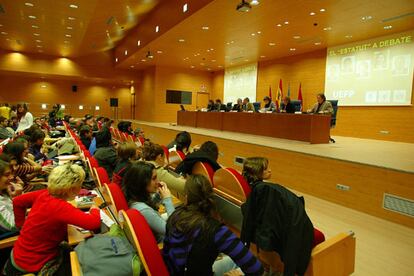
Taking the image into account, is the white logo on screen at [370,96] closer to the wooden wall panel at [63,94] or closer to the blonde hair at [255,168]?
the blonde hair at [255,168]

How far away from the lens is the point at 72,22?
10.3m

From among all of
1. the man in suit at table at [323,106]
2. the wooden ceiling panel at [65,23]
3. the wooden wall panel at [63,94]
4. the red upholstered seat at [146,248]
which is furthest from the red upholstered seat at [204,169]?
the wooden wall panel at [63,94]

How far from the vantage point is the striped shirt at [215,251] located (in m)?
1.40

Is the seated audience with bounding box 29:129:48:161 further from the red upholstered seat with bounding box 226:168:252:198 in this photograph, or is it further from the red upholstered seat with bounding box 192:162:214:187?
the red upholstered seat with bounding box 226:168:252:198

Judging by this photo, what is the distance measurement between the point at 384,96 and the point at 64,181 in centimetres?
1022

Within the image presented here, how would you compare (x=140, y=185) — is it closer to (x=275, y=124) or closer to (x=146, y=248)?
(x=146, y=248)

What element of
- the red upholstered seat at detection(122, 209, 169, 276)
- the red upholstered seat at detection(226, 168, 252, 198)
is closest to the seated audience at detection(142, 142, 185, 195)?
the red upholstered seat at detection(226, 168, 252, 198)

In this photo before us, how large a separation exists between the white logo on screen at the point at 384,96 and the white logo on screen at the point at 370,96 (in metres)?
0.15

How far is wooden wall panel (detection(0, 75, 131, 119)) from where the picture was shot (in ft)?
61.5

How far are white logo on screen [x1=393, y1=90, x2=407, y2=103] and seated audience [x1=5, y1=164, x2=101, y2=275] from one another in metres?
9.88

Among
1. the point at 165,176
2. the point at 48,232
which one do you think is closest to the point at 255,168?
the point at 165,176

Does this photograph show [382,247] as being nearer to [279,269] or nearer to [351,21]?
[279,269]

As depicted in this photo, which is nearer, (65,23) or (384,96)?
(384,96)

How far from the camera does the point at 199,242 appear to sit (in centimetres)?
139
